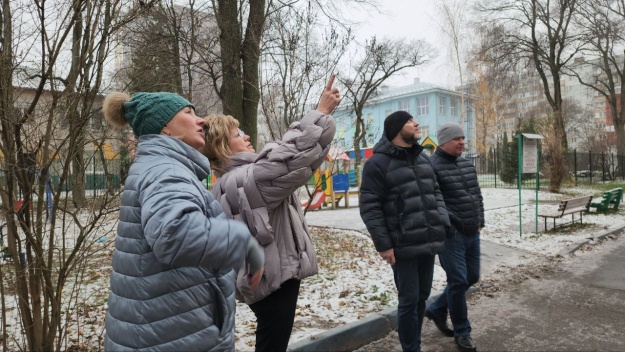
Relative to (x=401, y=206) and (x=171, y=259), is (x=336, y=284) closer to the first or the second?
(x=401, y=206)

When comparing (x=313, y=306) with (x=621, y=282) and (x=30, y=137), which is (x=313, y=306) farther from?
(x=621, y=282)

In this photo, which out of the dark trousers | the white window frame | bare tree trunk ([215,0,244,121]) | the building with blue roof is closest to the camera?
the dark trousers

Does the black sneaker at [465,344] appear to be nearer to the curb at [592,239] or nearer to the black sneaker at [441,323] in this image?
the black sneaker at [441,323]

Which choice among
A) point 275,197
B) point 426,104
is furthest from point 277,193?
point 426,104

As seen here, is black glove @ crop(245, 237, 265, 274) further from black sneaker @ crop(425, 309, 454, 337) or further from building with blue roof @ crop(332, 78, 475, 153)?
building with blue roof @ crop(332, 78, 475, 153)

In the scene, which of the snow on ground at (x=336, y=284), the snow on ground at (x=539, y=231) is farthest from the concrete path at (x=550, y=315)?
the snow on ground at (x=539, y=231)

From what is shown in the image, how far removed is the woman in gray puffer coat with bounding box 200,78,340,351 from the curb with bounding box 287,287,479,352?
137cm

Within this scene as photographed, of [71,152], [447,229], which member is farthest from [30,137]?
[447,229]

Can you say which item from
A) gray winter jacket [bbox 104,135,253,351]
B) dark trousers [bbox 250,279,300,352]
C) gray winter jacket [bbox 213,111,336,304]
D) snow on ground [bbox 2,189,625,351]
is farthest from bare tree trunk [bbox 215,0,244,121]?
gray winter jacket [bbox 104,135,253,351]

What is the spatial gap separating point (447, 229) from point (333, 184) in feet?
42.4

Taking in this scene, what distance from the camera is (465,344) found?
377 centimetres

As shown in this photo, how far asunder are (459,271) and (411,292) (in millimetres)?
738

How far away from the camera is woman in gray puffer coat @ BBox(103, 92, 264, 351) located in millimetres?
1476

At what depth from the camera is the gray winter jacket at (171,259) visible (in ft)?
4.83
